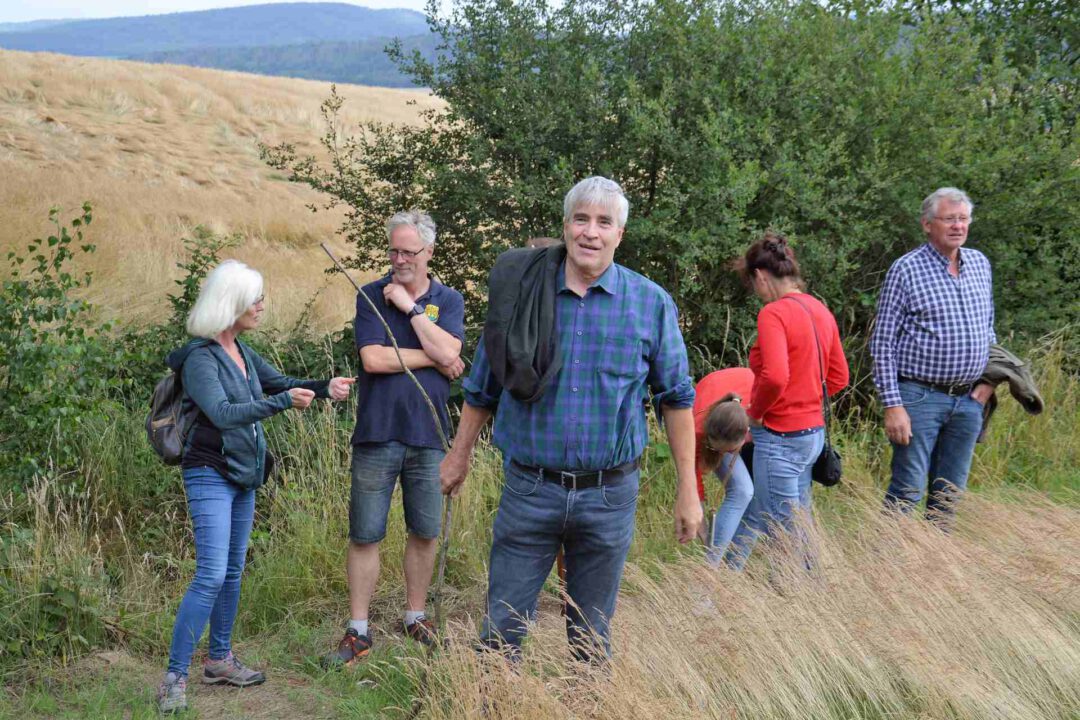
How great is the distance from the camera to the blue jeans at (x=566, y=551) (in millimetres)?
3617

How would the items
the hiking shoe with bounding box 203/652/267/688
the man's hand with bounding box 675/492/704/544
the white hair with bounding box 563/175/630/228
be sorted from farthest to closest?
the hiking shoe with bounding box 203/652/267/688 → the man's hand with bounding box 675/492/704/544 → the white hair with bounding box 563/175/630/228

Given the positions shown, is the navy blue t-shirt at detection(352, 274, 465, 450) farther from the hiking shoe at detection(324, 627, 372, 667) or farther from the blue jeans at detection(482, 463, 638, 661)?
the blue jeans at detection(482, 463, 638, 661)

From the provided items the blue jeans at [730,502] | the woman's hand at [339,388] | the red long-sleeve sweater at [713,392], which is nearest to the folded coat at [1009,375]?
the red long-sleeve sweater at [713,392]

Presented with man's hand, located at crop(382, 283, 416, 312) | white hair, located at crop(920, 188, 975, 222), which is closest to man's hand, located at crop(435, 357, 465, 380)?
man's hand, located at crop(382, 283, 416, 312)

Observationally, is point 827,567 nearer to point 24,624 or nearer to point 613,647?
point 613,647

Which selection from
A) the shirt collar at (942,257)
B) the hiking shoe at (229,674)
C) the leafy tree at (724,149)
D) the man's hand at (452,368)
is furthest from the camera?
the leafy tree at (724,149)

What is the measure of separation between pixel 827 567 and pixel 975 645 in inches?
27.5

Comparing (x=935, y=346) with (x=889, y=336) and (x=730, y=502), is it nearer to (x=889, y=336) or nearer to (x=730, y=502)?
(x=889, y=336)

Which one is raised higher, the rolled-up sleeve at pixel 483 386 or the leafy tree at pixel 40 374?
the rolled-up sleeve at pixel 483 386

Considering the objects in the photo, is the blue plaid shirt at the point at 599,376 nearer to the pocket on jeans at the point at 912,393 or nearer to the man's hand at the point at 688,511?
the man's hand at the point at 688,511

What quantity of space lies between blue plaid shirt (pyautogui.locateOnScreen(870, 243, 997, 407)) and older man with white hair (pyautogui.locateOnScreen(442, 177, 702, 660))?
2.18 meters

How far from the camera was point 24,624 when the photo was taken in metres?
5.17

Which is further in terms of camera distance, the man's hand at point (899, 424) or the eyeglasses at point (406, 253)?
the man's hand at point (899, 424)

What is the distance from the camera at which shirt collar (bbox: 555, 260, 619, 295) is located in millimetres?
3570
